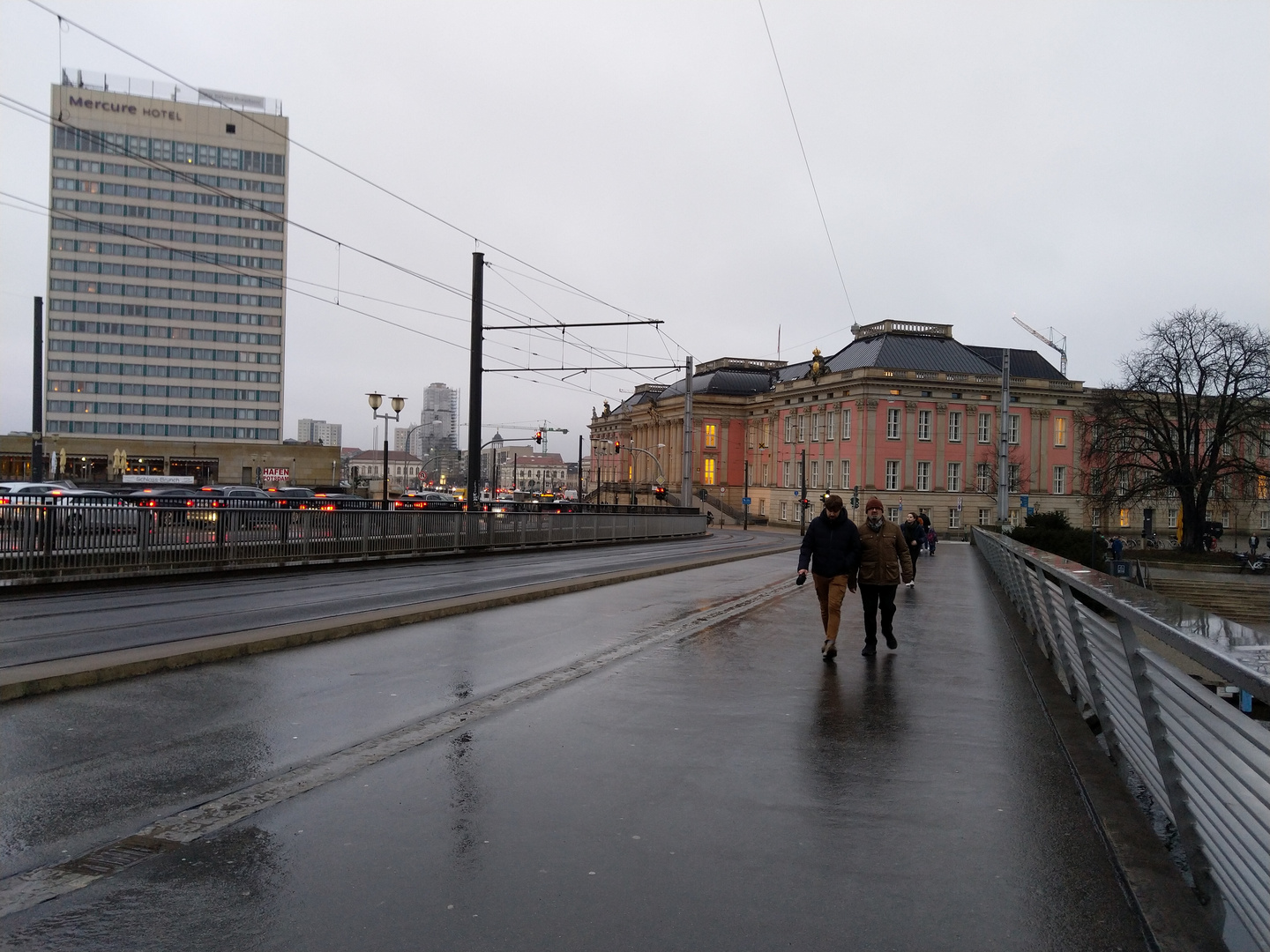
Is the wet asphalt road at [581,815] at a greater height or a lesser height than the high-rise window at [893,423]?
lesser

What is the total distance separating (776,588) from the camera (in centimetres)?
1884

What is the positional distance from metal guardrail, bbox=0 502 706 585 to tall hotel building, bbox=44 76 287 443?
8616 centimetres

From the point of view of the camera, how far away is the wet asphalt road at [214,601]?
10781 millimetres

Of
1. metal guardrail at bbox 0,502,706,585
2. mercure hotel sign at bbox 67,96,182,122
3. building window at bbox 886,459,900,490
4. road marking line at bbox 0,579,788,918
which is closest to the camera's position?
road marking line at bbox 0,579,788,918

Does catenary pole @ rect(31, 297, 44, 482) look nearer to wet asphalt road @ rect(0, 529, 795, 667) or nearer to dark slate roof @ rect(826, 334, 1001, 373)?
wet asphalt road @ rect(0, 529, 795, 667)

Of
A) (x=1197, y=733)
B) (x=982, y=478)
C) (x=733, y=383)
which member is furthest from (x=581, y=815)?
(x=733, y=383)

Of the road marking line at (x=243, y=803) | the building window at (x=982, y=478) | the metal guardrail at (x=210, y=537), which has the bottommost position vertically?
the road marking line at (x=243, y=803)

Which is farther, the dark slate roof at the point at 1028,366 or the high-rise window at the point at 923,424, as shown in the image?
the dark slate roof at the point at 1028,366

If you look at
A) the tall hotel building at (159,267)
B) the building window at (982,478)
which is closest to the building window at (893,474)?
the building window at (982,478)

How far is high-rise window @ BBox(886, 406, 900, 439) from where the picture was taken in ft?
260

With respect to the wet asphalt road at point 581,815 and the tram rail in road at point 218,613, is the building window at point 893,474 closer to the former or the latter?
the tram rail in road at point 218,613

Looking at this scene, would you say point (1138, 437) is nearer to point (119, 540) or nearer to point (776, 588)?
point (776, 588)

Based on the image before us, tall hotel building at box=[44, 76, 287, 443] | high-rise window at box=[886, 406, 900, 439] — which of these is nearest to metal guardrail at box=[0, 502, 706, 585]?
high-rise window at box=[886, 406, 900, 439]

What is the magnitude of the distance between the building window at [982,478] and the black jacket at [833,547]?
74.7m
